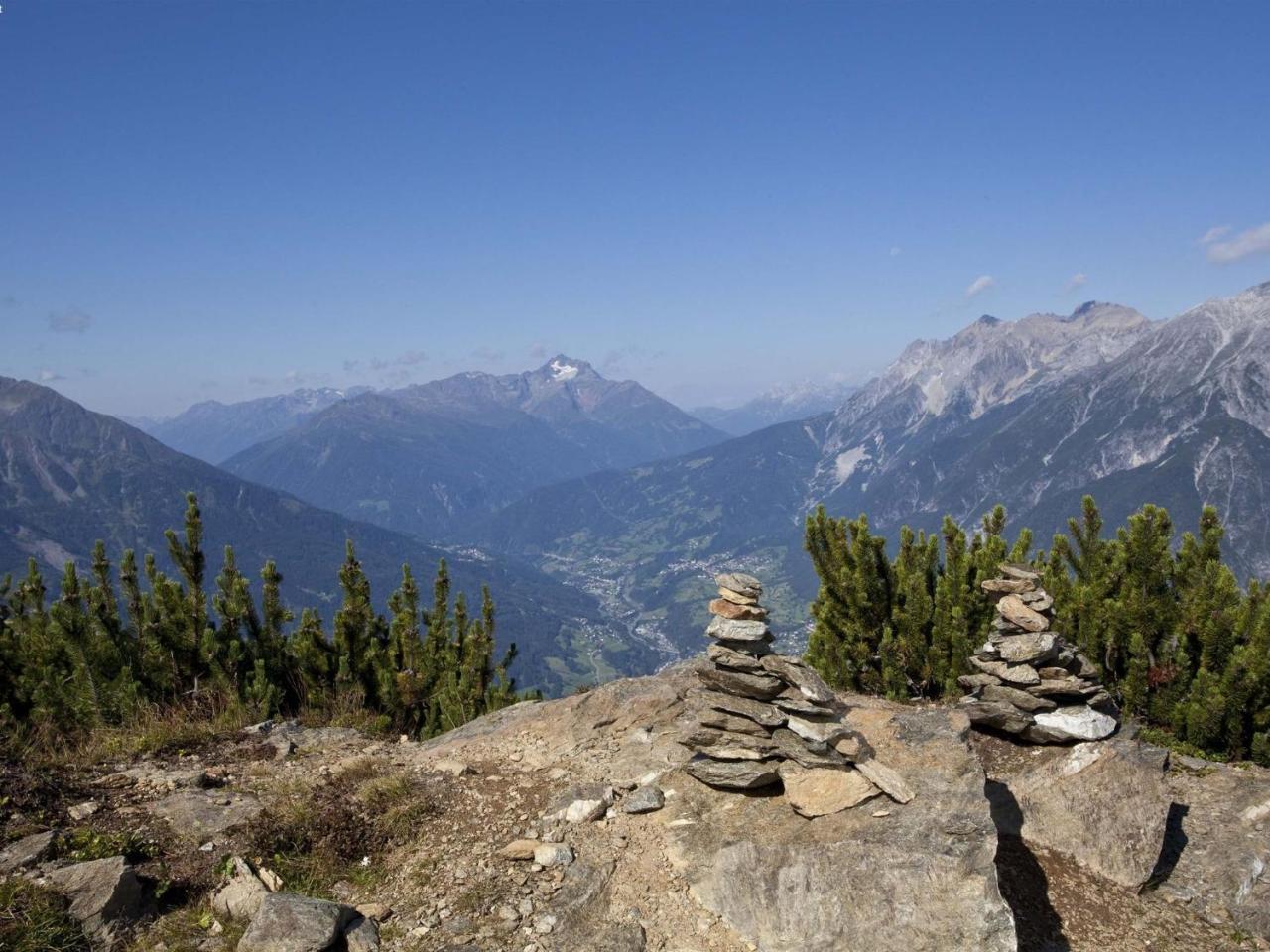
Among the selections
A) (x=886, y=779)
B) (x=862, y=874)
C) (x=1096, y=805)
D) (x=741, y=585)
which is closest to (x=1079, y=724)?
(x=1096, y=805)

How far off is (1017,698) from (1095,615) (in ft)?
12.5

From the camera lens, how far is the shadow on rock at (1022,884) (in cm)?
939

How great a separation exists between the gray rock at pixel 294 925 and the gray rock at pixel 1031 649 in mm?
10707

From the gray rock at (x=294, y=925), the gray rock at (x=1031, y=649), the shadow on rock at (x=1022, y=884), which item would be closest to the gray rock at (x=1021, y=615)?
the gray rock at (x=1031, y=649)

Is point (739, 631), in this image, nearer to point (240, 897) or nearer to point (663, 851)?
point (663, 851)

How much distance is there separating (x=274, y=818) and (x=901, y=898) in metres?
8.13

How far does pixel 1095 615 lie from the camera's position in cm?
1469

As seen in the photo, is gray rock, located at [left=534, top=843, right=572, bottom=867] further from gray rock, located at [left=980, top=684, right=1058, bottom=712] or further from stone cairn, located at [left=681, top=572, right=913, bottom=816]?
gray rock, located at [left=980, top=684, right=1058, bottom=712]

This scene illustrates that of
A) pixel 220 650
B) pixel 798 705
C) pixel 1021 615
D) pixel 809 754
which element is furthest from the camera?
pixel 220 650

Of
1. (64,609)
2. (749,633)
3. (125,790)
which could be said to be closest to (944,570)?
(749,633)

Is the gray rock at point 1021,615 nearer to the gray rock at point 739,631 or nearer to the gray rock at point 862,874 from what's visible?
the gray rock at point 862,874

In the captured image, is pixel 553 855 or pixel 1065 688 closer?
pixel 553 855

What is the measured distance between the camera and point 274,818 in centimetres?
997

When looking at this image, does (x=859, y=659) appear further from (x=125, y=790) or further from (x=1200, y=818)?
(x=125, y=790)
